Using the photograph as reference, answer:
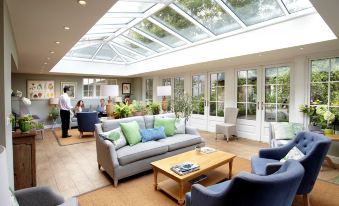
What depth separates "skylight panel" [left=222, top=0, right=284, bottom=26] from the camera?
355 centimetres

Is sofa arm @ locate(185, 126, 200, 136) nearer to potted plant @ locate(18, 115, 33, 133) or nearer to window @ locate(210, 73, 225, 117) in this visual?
window @ locate(210, 73, 225, 117)

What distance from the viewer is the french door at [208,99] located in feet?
21.7

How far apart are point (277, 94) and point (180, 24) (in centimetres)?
305

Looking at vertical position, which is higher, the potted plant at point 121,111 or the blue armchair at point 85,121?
the potted plant at point 121,111

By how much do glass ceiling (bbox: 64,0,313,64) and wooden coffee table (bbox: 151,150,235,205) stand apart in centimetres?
271

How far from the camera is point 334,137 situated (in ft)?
11.5

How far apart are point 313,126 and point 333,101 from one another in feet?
2.43

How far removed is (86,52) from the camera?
24.5 feet

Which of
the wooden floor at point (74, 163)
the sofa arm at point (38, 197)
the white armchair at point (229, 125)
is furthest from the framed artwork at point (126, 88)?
the sofa arm at point (38, 197)

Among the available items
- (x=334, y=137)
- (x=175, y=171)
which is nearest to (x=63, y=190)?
(x=175, y=171)

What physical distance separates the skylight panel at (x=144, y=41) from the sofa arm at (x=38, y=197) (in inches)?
190

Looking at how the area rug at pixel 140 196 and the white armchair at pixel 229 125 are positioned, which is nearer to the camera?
the area rug at pixel 140 196

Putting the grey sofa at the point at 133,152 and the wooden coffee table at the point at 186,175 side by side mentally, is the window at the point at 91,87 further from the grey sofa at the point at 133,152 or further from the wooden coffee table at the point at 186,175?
the wooden coffee table at the point at 186,175

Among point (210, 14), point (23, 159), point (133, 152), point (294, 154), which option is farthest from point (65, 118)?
point (294, 154)
